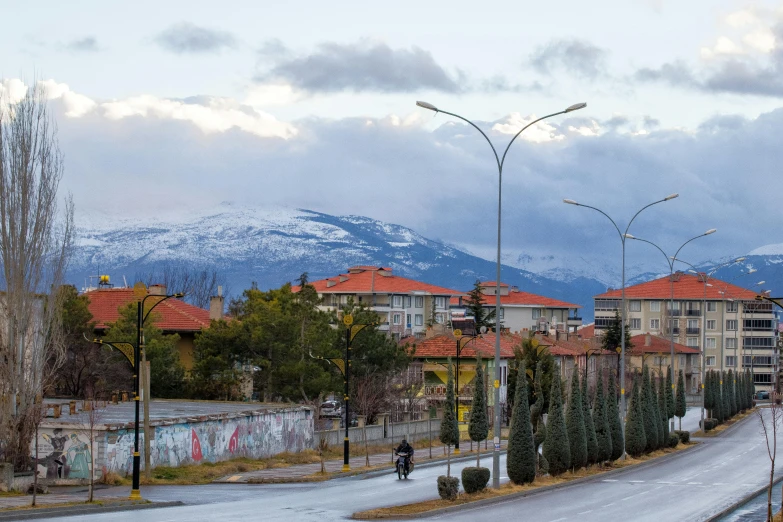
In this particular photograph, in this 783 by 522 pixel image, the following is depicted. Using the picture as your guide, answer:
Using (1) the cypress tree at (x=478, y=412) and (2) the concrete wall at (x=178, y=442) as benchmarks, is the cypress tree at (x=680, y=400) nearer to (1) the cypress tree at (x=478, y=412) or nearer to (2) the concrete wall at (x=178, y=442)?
(1) the cypress tree at (x=478, y=412)

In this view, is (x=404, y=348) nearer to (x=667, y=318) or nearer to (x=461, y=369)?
(x=461, y=369)

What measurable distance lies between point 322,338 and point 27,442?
2983 cm

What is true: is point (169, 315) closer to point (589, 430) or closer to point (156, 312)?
point (156, 312)

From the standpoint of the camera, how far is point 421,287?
495 feet

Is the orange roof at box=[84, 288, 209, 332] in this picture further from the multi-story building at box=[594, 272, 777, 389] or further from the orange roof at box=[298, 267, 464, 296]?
the multi-story building at box=[594, 272, 777, 389]

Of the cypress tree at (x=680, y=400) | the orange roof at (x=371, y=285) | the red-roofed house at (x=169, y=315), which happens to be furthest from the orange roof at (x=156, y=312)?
the orange roof at (x=371, y=285)

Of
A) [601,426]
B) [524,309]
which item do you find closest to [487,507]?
[601,426]

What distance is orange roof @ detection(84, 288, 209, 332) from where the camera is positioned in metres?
78.4

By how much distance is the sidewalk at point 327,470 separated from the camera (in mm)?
43125

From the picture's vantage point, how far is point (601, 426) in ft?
151

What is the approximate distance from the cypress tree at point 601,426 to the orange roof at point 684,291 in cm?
10264

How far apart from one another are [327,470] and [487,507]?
16.0m

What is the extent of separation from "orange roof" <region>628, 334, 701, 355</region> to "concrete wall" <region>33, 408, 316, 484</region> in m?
77.3

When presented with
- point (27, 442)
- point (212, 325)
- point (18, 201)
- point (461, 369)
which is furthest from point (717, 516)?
point (461, 369)
